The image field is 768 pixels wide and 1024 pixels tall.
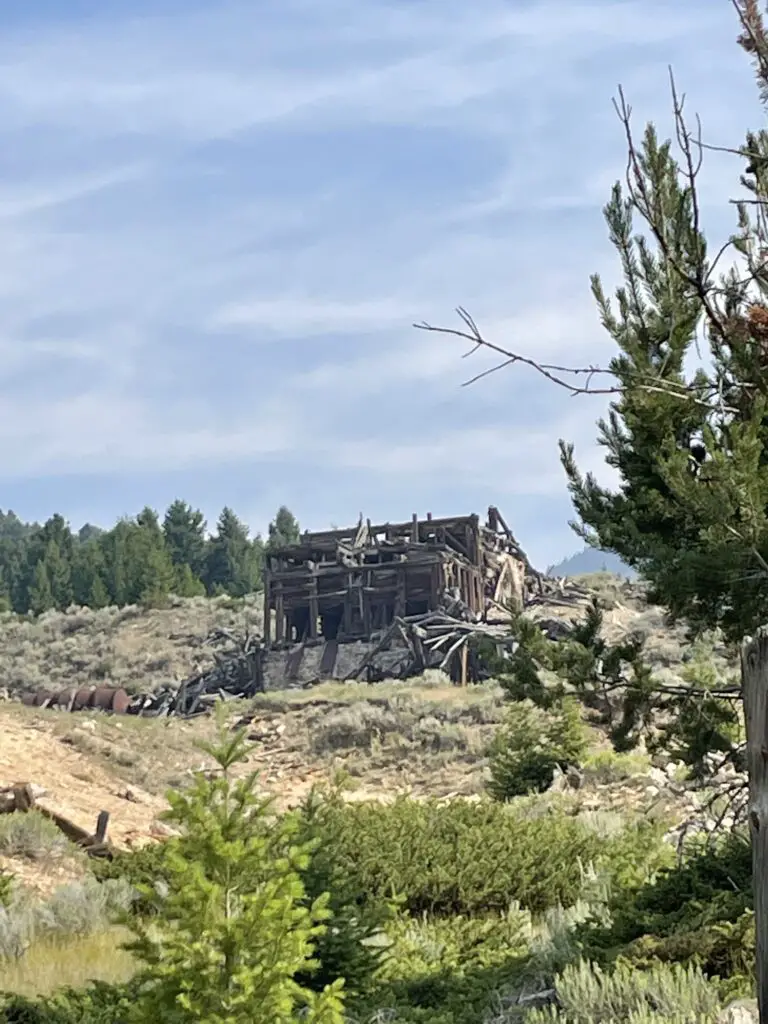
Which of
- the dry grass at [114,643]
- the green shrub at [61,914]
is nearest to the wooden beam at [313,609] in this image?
the dry grass at [114,643]

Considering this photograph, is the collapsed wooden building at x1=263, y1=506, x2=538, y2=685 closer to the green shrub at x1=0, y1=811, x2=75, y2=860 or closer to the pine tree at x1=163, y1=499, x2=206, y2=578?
the green shrub at x1=0, y1=811, x2=75, y2=860

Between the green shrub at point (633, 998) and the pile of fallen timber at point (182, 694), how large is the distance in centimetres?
3099

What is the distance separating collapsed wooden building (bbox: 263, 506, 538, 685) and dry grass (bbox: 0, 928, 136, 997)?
97.6ft

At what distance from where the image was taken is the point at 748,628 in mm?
7195

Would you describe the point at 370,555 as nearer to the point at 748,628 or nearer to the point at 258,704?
the point at 258,704

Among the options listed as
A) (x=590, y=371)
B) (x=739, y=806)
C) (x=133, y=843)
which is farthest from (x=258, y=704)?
(x=590, y=371)

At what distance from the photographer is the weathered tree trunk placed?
2959mm

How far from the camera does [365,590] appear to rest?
142ft

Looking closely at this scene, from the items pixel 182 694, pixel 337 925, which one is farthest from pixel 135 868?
pixel 182 694

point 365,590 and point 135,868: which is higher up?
point 365,590

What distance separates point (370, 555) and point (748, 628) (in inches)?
1553

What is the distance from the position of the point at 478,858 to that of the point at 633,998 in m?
5.58

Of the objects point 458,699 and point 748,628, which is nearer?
point 748,628

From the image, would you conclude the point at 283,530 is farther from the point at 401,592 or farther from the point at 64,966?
the point at 64,966
